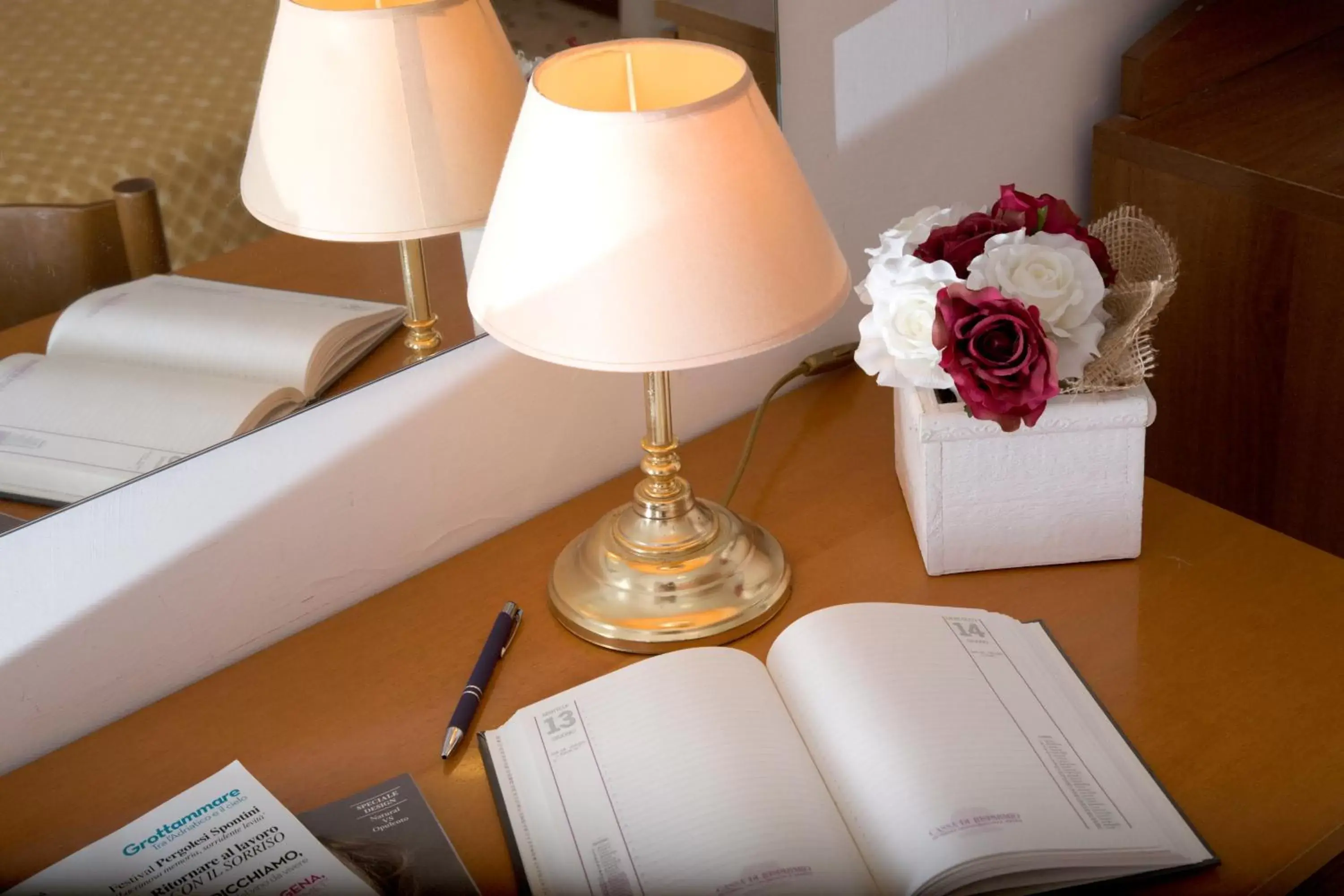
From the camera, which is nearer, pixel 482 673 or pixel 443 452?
pixel 482 673

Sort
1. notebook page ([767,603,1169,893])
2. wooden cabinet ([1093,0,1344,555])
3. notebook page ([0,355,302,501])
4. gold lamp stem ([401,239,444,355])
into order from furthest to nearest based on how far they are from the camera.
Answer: wooden cabinet ([1093,0,1344,555])
gold lamp stem ([401,239,444,355])
notebook page ([0,355,302,501])
notebook page ([767,603,1169,893])

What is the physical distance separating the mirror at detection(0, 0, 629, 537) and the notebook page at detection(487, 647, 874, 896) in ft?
1.05

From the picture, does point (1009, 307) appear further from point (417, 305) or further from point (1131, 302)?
point (417, 305)

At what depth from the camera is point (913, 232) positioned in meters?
1.00

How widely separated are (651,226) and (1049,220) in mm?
353

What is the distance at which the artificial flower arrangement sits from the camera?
90 cm

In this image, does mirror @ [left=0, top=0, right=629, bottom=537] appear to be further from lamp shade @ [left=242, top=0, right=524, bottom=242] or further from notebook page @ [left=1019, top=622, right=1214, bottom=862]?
notebook page @ [left=1019, top=622, right=1214, bottom=862]

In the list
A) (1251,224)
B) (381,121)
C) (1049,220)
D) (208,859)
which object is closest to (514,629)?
(208,859)

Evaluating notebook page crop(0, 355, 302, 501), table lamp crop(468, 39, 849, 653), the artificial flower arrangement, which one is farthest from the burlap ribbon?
notebook page crop(0, 355, 302, 501)

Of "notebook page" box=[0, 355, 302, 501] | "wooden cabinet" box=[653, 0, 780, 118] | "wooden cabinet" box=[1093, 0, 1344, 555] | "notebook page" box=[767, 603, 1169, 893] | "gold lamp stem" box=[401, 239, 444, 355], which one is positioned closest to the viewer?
"notebook page" box=[767, 603, 1169, 893]

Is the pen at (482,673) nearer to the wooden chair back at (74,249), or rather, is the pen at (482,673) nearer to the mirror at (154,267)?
the mirror at (154,267)

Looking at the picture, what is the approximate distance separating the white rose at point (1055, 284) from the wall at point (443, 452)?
1.04ft

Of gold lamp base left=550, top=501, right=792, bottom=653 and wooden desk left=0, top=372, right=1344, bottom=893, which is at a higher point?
gold lamp base left=550, top=501, right=792, bottom=653

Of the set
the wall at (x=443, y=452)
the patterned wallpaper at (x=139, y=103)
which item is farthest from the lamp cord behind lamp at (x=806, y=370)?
the patterned wallpaper at (x=139, y=103)
